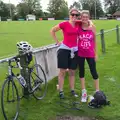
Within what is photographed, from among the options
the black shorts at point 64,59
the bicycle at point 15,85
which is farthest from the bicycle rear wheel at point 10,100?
the black shorts at point 64,59

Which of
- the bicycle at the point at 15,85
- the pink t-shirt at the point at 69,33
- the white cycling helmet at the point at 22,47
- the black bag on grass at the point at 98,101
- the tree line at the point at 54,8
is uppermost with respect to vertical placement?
the tree line at the point at 54,8

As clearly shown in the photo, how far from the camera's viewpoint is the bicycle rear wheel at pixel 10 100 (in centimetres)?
473

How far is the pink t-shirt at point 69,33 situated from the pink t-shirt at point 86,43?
0.32ft

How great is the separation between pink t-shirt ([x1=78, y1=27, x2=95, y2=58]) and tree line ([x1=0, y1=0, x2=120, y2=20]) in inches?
4313

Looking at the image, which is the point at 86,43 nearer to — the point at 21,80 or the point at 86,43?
the point at 86,43

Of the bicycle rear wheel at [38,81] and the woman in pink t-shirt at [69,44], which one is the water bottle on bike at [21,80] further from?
the woman in pink t-shirt at [69,44]

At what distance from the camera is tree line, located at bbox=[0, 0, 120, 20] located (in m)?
117

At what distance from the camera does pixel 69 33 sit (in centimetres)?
569

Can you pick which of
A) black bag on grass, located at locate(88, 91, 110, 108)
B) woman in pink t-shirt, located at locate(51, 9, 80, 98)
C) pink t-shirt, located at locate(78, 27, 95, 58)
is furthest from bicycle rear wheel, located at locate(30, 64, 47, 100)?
black bag on grass, located at locate(88, 91, 110, 108)

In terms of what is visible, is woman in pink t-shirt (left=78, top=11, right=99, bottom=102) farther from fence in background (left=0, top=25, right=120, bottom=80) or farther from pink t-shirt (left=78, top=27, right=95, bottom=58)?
fence in background (left=0, top=25, right=120, bottom=80)

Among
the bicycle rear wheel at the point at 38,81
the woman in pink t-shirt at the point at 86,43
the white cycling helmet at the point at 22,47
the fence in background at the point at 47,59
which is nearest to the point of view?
the white cycling helmet at the point at 22,47

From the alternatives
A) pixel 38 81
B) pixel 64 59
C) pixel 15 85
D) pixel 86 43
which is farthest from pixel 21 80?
pixel 86 43

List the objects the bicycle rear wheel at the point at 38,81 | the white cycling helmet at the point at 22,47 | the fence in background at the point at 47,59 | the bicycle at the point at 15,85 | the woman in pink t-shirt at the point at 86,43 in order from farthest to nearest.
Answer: the fence in background at the point at 47,59
the bicycle rear wheel at the point at 38,81
the woman in pink t-shirt at the point at 86,43
the white cycling helmet at the point at 22,47
the bicycle at the point at 15,85

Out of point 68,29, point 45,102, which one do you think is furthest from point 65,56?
point 45,102
